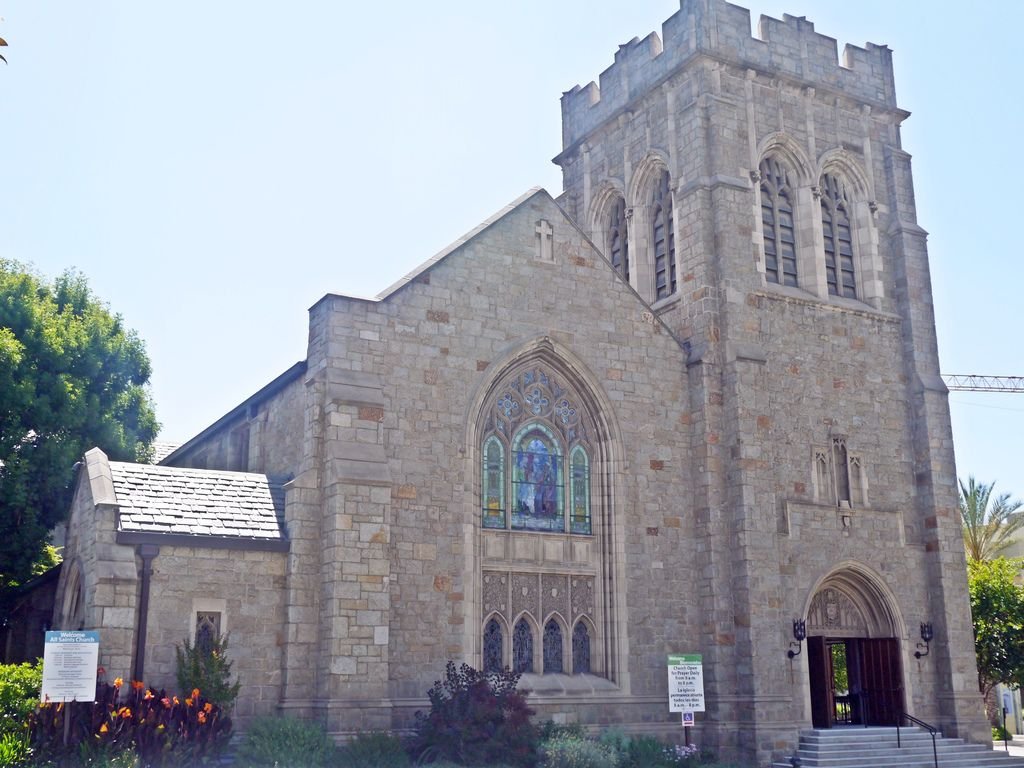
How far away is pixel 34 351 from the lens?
25.4 m

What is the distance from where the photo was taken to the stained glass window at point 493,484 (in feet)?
64.7

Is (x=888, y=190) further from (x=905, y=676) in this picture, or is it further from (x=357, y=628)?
(x=357, y=628)

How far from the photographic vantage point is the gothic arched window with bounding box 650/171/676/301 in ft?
80.1

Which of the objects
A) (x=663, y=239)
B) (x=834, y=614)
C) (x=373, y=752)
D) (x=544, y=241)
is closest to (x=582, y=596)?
(x=373, y=752)

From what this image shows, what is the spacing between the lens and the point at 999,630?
28.5 meters

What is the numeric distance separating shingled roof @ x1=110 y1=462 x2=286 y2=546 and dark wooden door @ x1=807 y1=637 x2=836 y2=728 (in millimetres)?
11184

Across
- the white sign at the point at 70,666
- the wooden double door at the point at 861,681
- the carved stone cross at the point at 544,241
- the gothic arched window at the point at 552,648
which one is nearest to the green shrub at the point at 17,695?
the white sign at the point at 70,666

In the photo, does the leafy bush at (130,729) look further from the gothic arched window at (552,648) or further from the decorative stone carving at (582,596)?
the decorative stone carving at (582,596)

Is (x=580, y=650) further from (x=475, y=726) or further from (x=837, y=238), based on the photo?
(x=837, y=238)

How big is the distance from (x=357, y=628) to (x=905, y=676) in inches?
469

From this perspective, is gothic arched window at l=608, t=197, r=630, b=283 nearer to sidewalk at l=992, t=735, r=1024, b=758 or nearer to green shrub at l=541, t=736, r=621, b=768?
green shrub at l=541, t=736, r=621, b=768

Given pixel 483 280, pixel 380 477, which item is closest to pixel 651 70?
pixel 483 280

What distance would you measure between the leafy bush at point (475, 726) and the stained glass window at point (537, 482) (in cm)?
355

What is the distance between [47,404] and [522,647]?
1261 cm
